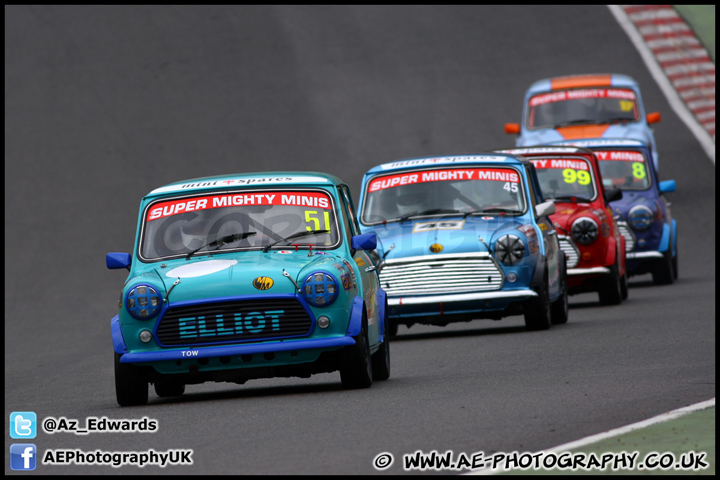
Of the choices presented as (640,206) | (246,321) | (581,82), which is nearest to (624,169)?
(640,206)

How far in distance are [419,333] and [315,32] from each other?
910 inches

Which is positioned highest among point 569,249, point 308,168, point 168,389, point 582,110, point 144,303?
point 582,110

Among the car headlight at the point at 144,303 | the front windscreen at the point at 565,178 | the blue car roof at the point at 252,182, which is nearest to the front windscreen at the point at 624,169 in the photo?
the front windscreen at the point at 565,178

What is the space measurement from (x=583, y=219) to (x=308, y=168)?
11.9 meters

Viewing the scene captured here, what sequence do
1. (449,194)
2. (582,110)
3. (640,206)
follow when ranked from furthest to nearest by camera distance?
(582,110) < (640,206) < (449,194)

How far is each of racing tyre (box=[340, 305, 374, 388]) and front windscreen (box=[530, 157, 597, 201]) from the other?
24.0ft

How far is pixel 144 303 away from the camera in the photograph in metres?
9.76

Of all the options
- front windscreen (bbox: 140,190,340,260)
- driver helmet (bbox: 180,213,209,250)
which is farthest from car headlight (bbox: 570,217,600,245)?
driver helmet (bbox: 180,213,209,250)

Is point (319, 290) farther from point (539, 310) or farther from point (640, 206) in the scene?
point (640, 206)

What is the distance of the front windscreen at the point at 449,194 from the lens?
1450 cm

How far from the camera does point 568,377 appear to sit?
10.0 meters

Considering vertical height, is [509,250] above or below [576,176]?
below

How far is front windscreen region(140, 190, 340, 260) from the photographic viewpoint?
10.5 metres

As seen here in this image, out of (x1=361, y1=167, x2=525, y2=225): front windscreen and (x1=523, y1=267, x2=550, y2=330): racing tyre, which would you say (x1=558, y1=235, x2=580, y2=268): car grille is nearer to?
(x1=361, y1=167, x2=525, y2=225): front windscreen
